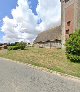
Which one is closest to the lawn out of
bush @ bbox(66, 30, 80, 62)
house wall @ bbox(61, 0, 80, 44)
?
bush @ bbox(66, 30, 80, 62)

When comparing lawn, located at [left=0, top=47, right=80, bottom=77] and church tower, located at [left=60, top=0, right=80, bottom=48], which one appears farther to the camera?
church tower, located at [left=60, top=0, right=80, bottom=48]

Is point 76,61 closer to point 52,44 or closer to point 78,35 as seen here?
point 78,35

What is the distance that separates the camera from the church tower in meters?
36.5

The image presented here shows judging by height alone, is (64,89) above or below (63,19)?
below

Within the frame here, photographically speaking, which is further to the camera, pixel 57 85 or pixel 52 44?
pixel 52 44

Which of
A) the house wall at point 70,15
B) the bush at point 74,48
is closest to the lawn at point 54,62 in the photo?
the bush at point 74,48

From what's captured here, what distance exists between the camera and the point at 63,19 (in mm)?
41812

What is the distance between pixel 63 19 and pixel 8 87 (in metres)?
33.6

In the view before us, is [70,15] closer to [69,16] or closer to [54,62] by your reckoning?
[69,16]

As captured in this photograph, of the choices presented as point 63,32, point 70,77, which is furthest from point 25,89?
point 63,32

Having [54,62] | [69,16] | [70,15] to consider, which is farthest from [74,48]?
[69,16]

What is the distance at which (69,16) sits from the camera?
39.3 metres

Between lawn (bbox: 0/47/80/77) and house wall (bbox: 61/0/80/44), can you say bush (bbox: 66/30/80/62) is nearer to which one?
lawn (bbox: 0/47/80/77)

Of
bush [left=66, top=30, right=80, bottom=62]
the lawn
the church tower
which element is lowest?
the lawn
